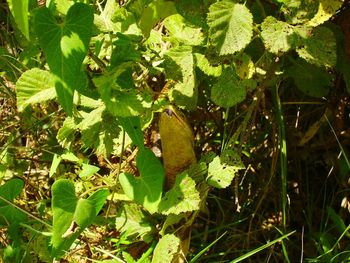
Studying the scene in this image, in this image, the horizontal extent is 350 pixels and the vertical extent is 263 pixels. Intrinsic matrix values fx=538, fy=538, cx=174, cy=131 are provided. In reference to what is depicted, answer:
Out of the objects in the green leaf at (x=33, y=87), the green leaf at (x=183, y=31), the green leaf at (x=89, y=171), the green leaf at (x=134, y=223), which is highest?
the green leaf at (x=183, y=31)

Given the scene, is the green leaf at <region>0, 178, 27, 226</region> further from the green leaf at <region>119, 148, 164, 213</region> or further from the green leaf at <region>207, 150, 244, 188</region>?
the green leaf at <region>207, 150, 244, 188</region>

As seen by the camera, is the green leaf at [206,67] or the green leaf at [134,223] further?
the green leaf at [134,223]

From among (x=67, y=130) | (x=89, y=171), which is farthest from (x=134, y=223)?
(x=67, y=130)

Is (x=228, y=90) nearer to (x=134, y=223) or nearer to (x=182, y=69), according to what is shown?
(x=182, y=69)

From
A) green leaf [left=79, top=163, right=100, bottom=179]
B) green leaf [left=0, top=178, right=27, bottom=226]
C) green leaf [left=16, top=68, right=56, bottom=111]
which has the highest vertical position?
green leaf [left=16, top=68, right=56, bottom=111]

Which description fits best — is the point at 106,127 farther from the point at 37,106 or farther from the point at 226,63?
the point at 37,106

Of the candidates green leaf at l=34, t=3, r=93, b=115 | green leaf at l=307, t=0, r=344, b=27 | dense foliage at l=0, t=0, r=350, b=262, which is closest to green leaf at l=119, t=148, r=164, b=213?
dense foliage at l=0, t=0, r=350, b=262

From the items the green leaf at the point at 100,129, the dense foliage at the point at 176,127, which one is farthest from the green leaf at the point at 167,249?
the green leaf at the point at 100,129

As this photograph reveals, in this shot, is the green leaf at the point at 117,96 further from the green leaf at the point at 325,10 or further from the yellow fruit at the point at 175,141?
the green leaf at the point at 325,10
